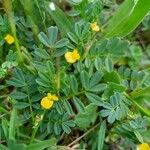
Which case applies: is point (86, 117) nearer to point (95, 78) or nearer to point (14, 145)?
point (95, 78)

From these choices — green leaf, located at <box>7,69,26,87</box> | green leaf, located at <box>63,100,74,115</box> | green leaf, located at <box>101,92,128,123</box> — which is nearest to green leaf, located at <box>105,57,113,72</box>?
green leaf, located at <box>101,92,128,123</box>

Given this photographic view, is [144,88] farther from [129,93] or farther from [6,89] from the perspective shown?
[6,89]

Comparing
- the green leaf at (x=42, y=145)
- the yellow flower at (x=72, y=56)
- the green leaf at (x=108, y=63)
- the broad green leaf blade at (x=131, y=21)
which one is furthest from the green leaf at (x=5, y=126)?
the broad green leaf blade at (x=131, y=21)

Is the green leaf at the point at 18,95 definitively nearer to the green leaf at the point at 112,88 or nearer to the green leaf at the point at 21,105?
the green leaf at the point at 21,105

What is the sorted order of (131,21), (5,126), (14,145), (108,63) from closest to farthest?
(14,145) < (5,126) < (108,63) < (131,21)

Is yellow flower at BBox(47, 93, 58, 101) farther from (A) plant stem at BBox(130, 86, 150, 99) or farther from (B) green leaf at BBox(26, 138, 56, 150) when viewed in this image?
(A) plant stem at BBox(130, 86, 150, 99)

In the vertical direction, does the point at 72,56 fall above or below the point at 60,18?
below

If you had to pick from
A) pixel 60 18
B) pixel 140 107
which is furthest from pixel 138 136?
pixel 60 18

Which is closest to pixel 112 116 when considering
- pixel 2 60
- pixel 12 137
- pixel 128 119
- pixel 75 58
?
pixel 128 119
